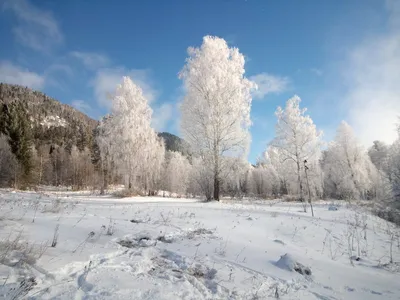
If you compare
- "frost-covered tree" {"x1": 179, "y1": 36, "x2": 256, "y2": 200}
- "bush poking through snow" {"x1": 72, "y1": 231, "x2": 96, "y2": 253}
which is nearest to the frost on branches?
"frost-covered tree" {"x1": 179, "y1": 36, "x2": 256, "y2": 200}

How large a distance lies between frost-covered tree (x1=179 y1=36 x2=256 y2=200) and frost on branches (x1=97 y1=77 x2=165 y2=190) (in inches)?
382

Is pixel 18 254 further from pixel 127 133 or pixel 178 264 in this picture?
pixel 127 133

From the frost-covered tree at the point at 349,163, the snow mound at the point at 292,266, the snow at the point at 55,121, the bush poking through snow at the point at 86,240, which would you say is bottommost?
the snow mound at the point at 292,266

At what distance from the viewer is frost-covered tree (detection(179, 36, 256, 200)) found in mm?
15827

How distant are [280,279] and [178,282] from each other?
1817mm

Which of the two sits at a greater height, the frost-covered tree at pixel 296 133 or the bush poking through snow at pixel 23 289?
the frost-covered tree at pixel 296 133

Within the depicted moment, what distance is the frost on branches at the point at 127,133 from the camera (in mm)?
24094

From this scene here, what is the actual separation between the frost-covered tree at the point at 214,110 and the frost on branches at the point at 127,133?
9.69 metres

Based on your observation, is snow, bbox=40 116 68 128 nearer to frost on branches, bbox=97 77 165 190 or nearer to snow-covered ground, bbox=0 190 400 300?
frost on branches, bbox=97 77 165 190

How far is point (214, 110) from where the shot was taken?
15.9m

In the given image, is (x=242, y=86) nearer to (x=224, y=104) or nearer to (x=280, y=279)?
(x=224, y=104)

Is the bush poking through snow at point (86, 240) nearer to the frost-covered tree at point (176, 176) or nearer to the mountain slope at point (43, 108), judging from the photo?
the frost-covered tree at point (176, 176)

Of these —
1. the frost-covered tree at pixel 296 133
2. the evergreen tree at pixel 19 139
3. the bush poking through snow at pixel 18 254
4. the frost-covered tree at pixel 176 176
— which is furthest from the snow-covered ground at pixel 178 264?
the frost-covered tree at pixel 176 176

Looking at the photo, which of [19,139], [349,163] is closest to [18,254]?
[349,163]
